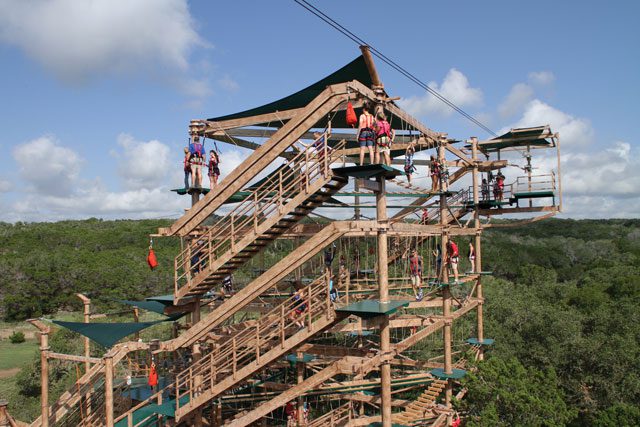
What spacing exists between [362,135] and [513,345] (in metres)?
15.2

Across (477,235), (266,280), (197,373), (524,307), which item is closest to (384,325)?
(266,280)

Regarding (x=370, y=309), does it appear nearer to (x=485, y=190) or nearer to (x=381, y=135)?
(x=381, y=135)

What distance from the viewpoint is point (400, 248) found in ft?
73.3

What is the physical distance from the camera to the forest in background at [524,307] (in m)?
15.2

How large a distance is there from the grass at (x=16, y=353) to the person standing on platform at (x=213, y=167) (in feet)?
89.4

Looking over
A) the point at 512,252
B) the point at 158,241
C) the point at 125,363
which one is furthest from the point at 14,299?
the point at 512,252

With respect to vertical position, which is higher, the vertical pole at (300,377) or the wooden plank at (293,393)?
the wooden plank at (293,393)

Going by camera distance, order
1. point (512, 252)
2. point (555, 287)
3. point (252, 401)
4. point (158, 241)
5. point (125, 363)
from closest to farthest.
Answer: point (252, 401) → point (125, 363) → point (555, 287) → point (158, 241) → point (512, 252)

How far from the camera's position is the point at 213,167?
1636 cm

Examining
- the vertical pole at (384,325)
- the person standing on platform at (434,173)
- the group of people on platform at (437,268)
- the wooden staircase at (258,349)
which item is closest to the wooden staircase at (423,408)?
Answer: the group of people on platform at (437,268)

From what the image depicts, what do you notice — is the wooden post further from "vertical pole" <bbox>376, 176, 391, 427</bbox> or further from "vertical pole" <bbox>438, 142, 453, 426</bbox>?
"vertical pole" <bbox>438, 142, 453, 426</bbox>

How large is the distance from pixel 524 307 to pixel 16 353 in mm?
38151

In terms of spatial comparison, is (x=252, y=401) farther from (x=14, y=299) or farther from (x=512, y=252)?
(x=512, y=252)

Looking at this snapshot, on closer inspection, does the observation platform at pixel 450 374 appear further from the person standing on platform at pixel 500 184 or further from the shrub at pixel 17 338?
the shrub at pixel 17 338
